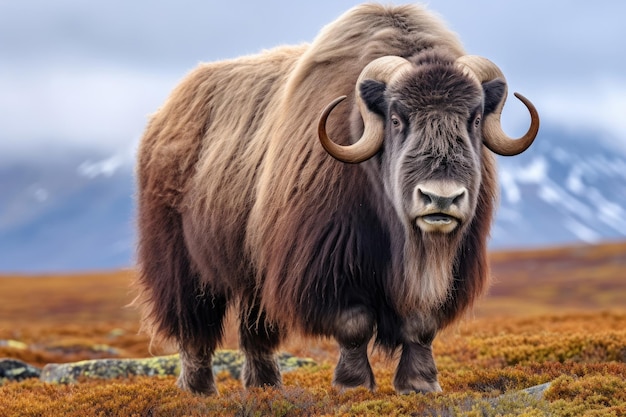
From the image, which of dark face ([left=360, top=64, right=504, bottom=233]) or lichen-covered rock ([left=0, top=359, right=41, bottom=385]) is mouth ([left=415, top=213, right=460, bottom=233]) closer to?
dark face ([left=360, top=64, right=504, bottom=233])

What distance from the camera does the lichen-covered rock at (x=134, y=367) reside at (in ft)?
28.5

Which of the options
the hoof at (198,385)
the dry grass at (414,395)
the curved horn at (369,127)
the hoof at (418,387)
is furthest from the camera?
the hoof at (198,385)

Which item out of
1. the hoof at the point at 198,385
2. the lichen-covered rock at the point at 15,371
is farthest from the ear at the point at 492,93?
the lichen-covered rock at the point at 15,371

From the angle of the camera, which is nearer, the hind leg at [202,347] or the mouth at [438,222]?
the mouth at [438,222]

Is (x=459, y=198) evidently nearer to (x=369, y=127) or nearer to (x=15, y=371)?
(x=369, y=127)

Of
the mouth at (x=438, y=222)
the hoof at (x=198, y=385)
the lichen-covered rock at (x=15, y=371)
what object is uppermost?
the mouth at (x=438, y=222)

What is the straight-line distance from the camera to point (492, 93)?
5.65 m

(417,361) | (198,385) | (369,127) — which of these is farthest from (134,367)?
(369,127)

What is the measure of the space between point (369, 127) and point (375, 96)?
0.64 feet

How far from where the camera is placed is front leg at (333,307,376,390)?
18.4 ft

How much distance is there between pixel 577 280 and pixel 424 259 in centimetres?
3886

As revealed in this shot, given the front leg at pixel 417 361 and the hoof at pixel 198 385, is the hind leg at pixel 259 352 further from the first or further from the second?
the front leg at pixel 417 361

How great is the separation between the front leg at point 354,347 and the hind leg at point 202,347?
1915mm

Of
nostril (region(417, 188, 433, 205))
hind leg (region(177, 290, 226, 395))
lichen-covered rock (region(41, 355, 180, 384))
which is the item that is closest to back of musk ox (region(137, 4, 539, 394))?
nostril (region(417, 188, 433, 205))
